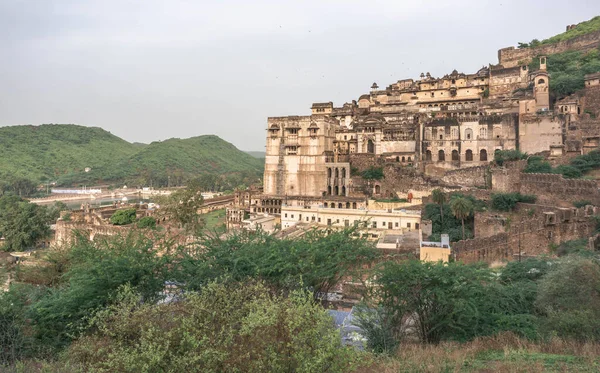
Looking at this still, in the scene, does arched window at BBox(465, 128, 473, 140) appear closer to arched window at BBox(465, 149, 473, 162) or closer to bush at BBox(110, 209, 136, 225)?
arched window at BBox(465, 149, 473, 162)

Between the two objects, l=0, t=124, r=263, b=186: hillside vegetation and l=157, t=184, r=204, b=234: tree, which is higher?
l=0, t=124, r=263, b=186: hillside vegetation

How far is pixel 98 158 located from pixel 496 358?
511 feet

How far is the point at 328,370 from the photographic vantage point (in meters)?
7.63

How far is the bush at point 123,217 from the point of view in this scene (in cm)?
4690

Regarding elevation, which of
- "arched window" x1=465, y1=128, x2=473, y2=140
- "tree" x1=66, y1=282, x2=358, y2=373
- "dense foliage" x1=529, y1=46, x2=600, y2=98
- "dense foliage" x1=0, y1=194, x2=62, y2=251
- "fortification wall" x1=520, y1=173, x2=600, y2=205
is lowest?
"dense foliage" x1=0, y1=194, x2=62, y2=251

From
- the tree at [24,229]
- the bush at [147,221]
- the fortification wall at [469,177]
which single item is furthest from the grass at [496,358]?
the tree at [24,229]

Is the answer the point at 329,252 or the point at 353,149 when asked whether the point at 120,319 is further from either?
the point at 353,149

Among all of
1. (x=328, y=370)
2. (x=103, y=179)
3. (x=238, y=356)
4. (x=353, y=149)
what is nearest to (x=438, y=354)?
(x=328, y=370)

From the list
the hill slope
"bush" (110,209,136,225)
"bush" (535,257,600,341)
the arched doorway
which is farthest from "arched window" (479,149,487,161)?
the hill slope

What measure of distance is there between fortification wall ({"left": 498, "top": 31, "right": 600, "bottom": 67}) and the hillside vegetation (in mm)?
72012

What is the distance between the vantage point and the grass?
31.9 ft

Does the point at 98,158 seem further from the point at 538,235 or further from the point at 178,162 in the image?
the point at 538,235

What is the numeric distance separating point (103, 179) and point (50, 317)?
122 m

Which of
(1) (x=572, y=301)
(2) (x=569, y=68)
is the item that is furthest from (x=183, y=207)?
(2) (x=569, y=68)
